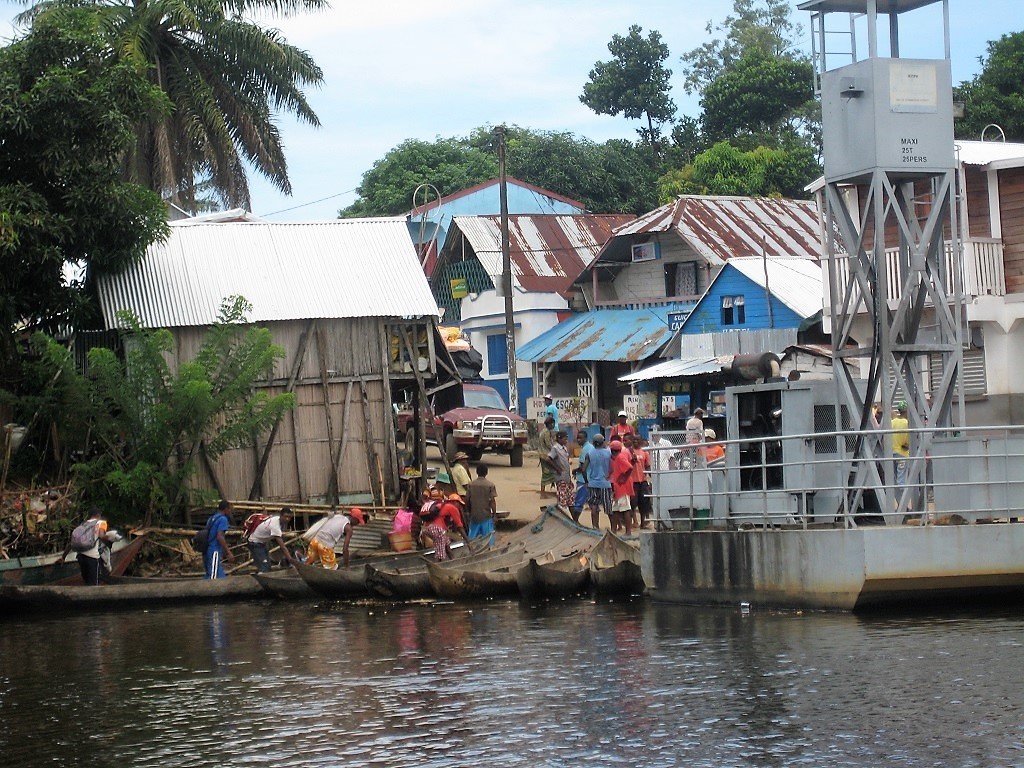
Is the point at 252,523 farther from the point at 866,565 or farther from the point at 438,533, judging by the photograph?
the point at 866,565

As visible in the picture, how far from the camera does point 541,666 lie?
14.2 meters

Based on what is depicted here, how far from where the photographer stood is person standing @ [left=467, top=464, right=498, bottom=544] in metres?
21.9

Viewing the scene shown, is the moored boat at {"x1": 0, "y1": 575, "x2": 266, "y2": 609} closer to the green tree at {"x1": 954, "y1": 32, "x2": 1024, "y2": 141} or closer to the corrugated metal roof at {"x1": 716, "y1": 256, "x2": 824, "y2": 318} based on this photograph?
the corrugated metal roof at {"x1": 716, "y1": 256, "x2": 824, "y2": 318}

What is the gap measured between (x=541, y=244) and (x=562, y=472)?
852 inches

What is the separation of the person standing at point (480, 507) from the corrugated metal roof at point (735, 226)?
719 inches

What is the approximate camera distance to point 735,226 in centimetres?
4053

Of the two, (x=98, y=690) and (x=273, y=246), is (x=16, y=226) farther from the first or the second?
(x=98, y=690)

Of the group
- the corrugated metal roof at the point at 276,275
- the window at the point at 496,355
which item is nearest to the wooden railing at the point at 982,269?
the corrugated metal roof at the point at 276,275

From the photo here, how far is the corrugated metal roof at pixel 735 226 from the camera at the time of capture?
3916cm

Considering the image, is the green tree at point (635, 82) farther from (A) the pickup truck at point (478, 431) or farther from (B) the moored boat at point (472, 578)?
(B) the moored boat at point (472, 578)

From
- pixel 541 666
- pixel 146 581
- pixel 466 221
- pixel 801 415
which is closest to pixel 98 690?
pixel 541 666

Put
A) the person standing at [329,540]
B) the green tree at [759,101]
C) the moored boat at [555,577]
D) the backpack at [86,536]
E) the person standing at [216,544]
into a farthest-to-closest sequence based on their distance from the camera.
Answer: the green tree at [759,101] → the person standing at [216,544] → the person standing at [329,540] → the backpack at [86,536] → the moored boat at [555,577]

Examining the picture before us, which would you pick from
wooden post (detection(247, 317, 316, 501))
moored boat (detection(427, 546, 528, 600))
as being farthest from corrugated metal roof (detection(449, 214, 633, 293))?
moored boat (detection(427, 546, 528, 600))

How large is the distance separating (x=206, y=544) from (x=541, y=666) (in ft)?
28.5
